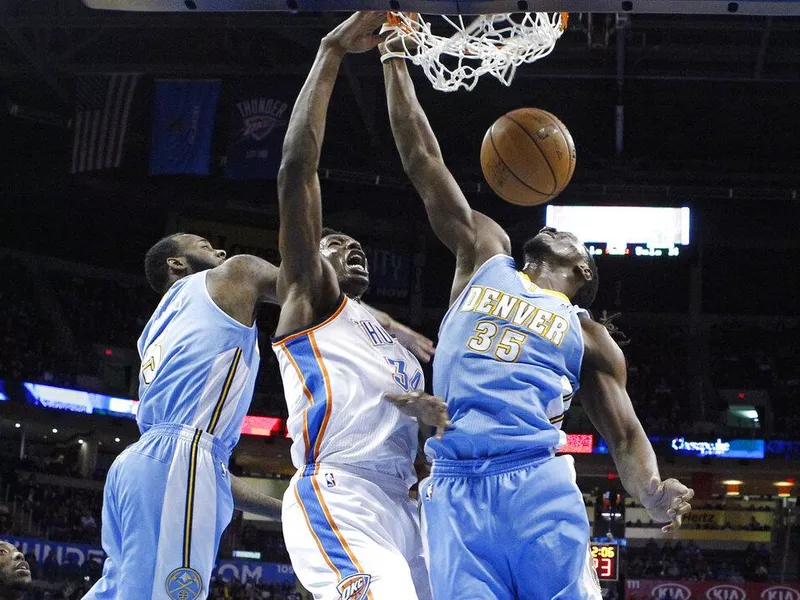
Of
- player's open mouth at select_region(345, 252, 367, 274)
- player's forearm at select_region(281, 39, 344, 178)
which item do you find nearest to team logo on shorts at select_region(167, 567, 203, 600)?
player's open mouth at select_region(345, 252, 367, 274)

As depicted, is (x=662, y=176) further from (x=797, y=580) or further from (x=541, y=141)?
(x=541, y=141)

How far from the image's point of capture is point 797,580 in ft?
69.6

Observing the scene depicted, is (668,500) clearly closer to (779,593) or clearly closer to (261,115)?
(261,115)

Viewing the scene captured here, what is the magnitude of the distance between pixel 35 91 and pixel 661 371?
1620cm

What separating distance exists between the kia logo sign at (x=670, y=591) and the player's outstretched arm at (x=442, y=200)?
17.6 metres

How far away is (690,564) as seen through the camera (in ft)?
77.9

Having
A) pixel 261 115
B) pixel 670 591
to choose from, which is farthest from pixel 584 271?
pixel 670 591

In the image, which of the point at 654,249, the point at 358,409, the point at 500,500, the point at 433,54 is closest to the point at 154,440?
the point at 358,409

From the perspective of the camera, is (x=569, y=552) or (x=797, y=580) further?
(x=797, y=580)

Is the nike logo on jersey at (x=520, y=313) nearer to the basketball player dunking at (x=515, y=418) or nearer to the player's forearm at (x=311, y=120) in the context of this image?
the basketball player dunking at (x=515, y=418)

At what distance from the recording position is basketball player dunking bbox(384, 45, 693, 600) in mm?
3494

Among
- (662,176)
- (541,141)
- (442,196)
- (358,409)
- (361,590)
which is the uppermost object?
(662,176)

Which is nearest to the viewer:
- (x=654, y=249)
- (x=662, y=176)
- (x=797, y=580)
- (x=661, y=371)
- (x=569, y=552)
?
(x=569, y=552)

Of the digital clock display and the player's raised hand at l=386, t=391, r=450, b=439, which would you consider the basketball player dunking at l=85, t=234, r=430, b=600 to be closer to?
the player's raised hand at l=386, t=391, r=450, b=439
